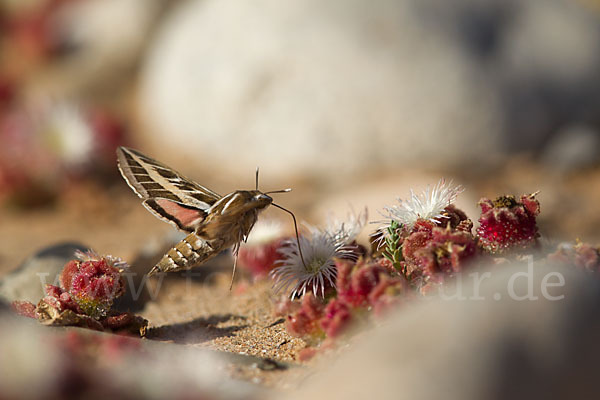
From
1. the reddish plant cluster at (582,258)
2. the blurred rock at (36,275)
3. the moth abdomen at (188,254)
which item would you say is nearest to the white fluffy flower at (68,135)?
the blurred rock at (36,275)

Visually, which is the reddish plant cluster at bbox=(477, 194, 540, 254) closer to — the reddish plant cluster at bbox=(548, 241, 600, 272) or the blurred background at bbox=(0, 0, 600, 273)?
the reddish plant cluster at bbox=(548, 241, 600, 272)

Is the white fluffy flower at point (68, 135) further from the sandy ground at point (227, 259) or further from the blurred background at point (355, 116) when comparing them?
the sandy ground at point (227, 259)

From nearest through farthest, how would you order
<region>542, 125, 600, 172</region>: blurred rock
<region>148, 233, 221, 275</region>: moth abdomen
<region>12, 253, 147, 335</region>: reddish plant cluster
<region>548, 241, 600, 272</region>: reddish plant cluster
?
<region>548, 241, 600, 272</region>: reddish plant cluster → <region>12, 253, 147, 335</region>: reddish plant cluster → <region>148, 233, 221, 275</region>: moth abdomen → <region>542, 125, 600, 172</region>: blurred rock

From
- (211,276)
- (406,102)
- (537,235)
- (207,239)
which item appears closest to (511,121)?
(406,102)

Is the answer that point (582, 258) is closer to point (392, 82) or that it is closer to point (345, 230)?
point (345, 230)

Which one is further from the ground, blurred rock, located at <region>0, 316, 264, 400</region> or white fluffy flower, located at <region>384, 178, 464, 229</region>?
white fluffy flower, located at <region>384, 178, 464, 229</region>

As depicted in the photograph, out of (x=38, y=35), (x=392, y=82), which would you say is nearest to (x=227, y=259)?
(x=392, y=82)

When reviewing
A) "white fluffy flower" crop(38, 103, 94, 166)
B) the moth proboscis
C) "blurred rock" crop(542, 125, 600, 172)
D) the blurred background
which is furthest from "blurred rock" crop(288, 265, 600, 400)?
"white fluffy flower" crop(38, 103, 94, 166)
